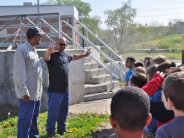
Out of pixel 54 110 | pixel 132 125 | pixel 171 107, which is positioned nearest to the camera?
pixel 132 125

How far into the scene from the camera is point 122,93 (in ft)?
5.26

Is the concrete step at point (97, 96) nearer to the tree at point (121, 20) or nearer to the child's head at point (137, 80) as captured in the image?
the child's head at point (137, 80)

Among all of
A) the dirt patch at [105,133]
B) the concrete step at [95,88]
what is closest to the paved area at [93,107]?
the concrete step at [95,88]

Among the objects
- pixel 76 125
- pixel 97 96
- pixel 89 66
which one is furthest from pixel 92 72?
pixel 76 125

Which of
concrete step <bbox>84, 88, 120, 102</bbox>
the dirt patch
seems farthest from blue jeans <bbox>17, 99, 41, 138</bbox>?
concrete step <bbox>84, 88, 120, 102</bbox>

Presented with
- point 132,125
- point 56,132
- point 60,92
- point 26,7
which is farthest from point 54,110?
point 26,7

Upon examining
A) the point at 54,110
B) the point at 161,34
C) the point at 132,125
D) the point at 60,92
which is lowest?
the point at 54,110

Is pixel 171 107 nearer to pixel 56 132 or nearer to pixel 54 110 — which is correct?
pixel 54 110

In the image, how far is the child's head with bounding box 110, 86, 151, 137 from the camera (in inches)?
60.7

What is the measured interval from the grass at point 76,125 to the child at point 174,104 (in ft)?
9.96

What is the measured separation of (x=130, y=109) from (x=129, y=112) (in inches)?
0.8

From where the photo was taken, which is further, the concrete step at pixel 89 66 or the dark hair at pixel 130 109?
the concrete step at pixel 89 66

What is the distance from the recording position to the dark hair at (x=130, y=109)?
5.06 ft

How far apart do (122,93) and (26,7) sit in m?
18.5
